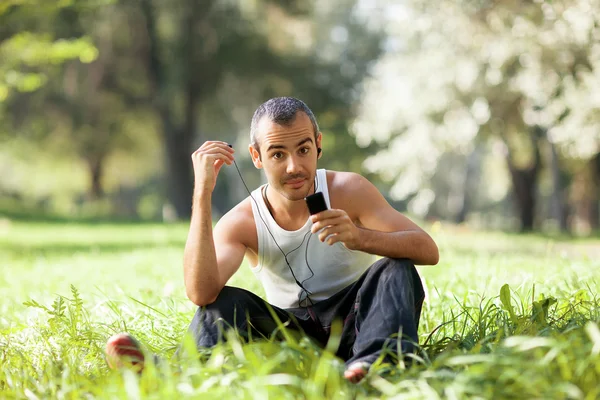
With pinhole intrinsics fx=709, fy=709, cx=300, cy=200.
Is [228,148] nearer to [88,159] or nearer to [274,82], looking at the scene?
[274,82]

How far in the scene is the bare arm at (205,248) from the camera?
307cm

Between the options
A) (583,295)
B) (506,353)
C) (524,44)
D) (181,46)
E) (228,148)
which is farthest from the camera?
(181,46)

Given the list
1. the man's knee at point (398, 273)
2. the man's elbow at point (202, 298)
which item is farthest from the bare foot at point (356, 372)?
the man's elbow at point (202, 298)

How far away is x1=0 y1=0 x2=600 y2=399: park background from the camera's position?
250cm

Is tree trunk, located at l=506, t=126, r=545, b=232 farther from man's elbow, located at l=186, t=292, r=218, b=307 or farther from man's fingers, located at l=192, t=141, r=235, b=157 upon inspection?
man's elbow, located at l=186, t=292, r=218, b=307

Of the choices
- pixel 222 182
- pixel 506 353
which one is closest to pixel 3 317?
pixel 506 353

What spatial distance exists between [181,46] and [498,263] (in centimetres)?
1569

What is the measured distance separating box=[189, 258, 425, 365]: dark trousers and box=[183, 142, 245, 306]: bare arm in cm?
8

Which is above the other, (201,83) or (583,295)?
(201,83)

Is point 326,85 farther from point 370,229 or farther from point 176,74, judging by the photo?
point 370,229

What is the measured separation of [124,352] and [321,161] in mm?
26865

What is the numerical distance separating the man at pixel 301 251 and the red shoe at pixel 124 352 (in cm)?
2

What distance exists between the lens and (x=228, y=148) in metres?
3.29

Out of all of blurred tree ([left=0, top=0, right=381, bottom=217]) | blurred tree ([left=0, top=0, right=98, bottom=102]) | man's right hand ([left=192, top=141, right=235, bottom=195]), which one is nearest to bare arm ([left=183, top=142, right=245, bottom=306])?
man's right hand ([left=192, top=141, right=235, bottom=195])
